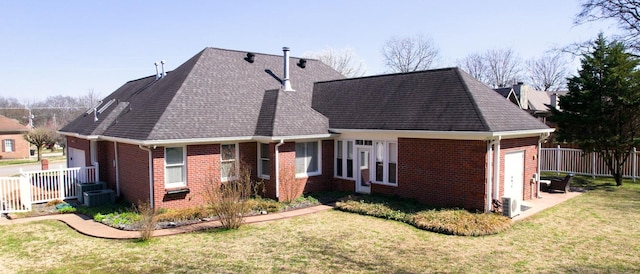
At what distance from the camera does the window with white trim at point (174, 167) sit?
1373 centimetres

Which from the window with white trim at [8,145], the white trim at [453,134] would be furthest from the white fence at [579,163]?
the window with white trim at [8,145]

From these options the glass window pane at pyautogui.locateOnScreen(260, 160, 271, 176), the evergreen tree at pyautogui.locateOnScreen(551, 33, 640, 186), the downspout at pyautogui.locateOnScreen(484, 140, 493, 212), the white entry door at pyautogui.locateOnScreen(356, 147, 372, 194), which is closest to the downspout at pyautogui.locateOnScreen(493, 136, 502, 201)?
the downspout at pyautogui.locateOnScreen(484, 140, 493, 212)

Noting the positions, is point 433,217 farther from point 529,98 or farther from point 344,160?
point 529,98

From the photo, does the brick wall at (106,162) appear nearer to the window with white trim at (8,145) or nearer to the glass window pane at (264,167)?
the glass window pane at (264,167)

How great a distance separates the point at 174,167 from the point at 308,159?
16.7ft

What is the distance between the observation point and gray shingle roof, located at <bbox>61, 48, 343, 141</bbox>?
47.4 feet

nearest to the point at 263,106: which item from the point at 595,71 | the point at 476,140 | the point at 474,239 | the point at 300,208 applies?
the point at 300,208

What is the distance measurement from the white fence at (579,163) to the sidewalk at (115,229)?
49.2 ft

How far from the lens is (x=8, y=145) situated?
142 ft

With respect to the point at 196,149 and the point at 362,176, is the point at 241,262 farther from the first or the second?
the point at 362,176

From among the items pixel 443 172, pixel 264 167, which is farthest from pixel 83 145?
pixel 443 172

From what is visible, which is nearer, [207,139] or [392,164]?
[207,139]

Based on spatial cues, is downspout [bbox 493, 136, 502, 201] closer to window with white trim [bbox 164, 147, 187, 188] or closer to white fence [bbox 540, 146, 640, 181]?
window with white trim [bbox 164, 147, 187, 188]

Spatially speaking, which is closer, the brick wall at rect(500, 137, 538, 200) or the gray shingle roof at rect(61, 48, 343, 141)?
the brick wall at rect(500, 137, 538, 200)
